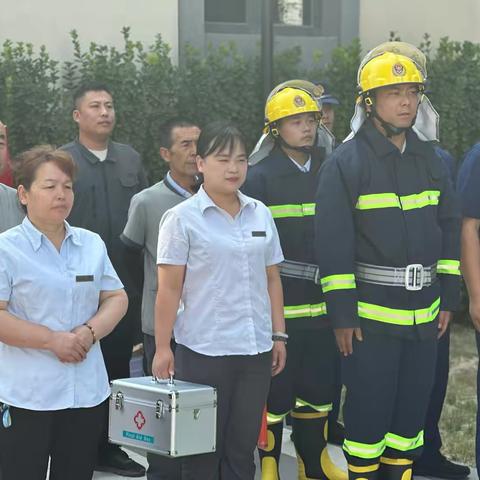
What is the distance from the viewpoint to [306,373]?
5.91 meters

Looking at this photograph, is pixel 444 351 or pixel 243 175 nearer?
pixel 243 175

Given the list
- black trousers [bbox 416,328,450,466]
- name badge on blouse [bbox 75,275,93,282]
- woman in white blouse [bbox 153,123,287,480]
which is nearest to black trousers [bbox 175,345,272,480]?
woman in white blouse [bbox 153,123,287,480]

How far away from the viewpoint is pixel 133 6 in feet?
32.9

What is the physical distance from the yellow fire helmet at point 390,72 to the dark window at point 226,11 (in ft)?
18.8

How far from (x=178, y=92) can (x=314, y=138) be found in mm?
3821

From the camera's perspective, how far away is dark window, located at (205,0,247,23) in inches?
423

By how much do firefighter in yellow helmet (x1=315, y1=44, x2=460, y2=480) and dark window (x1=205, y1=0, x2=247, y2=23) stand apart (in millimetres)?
5659

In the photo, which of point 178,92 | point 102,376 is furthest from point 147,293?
point 178,92

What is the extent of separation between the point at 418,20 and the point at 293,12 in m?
1.30

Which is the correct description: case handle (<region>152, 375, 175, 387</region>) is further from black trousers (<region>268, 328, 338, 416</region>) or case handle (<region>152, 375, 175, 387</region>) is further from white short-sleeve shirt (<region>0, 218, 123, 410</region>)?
black trousers (<region>268, 328, 338, 416</region>)

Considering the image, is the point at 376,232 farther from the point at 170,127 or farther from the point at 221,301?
the point at 170,127

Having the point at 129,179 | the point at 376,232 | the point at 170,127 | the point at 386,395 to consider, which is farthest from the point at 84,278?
the point at 129,179

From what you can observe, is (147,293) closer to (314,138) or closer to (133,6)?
(314,138)

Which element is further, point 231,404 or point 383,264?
point 383,264
